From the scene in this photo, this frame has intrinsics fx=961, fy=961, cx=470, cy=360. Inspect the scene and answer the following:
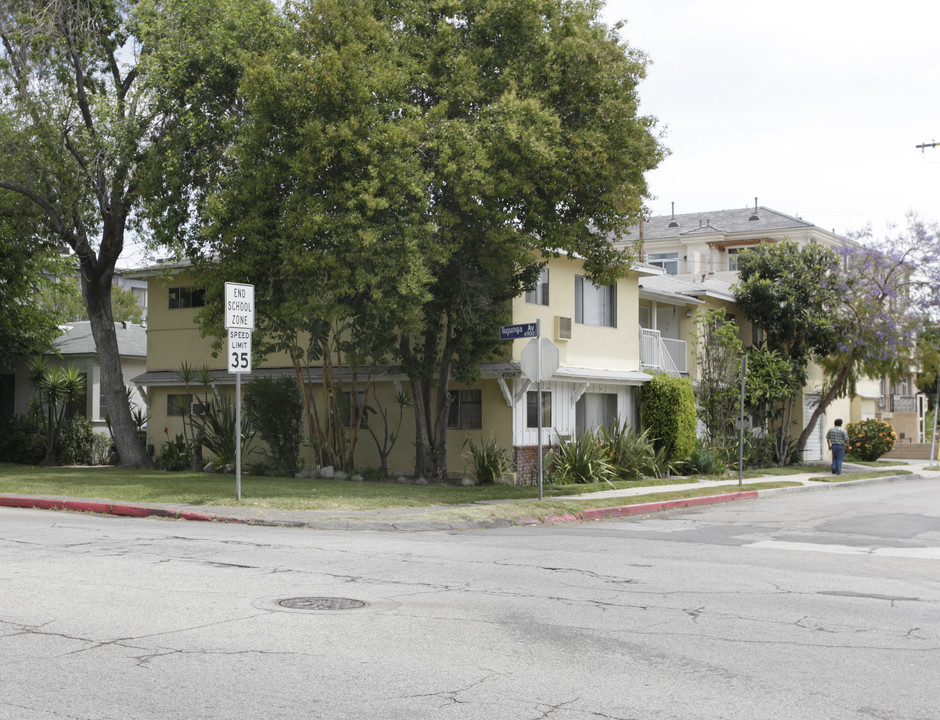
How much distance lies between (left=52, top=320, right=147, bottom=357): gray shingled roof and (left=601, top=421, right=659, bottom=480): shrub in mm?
16473

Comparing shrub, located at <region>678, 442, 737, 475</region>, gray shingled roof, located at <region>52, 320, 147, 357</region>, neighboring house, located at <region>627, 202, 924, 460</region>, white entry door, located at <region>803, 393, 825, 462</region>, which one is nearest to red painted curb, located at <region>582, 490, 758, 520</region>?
shrub, located at <region>678, 442, 737, 475</region>

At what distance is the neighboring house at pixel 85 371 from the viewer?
31.0 m

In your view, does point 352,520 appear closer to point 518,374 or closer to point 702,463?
point 518,374

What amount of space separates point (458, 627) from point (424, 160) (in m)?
14.0

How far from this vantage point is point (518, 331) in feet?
62.5

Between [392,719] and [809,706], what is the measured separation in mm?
2442

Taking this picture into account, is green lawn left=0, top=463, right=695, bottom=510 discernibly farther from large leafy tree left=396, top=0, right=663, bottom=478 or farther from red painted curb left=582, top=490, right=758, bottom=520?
large leafy tree left=396, top=0, right=663, bottom=478

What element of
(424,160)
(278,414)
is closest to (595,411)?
(278,414)

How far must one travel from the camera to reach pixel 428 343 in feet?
72.5

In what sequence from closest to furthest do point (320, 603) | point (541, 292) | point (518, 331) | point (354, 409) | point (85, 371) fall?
1. point (320, 603)
2. point (518, 331)
3. point (354, 409)
4. point (541, 292)
5. point (85, 371)

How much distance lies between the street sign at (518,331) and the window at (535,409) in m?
4.23

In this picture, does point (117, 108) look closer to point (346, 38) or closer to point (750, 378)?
point (346, 38)

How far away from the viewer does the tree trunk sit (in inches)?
1022

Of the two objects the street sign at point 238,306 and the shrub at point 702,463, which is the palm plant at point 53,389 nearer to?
the street sign at point 238,306
